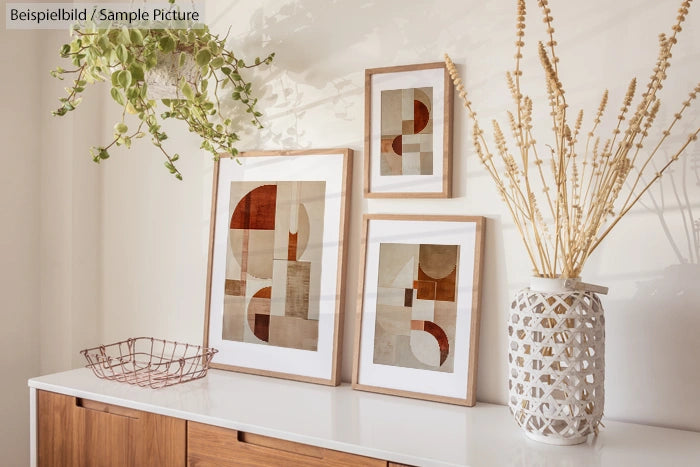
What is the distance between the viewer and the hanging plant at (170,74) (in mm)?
1847

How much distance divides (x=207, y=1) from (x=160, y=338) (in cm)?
116

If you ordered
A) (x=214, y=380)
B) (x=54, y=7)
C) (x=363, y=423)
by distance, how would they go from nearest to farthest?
1. (x=363, y=423)
2. (x=214, y=380)
3. (x=54, y=7)

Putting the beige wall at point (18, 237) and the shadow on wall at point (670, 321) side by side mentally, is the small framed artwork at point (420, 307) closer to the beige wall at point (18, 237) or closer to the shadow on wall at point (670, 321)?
the shadow on wall at point (670, 321)

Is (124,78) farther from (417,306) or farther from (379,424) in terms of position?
(379,424)

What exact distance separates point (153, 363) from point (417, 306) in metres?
0.85

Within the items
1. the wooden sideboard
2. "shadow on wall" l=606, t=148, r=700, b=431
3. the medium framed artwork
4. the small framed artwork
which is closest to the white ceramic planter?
the medium framed artwork

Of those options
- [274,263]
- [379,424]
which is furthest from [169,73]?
[379,424]

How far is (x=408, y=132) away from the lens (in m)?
1.89

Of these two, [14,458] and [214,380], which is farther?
[14,458]

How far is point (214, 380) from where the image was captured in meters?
2.00

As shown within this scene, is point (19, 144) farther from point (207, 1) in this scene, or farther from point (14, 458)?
point (14, 458)

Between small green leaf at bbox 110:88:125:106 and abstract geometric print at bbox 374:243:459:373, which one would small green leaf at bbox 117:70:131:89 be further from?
abstract geometric print at bbox 374:243:459:373

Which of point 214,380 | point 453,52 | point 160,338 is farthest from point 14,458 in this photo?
point 453,52

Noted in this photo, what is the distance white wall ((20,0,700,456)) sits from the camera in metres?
1.59
